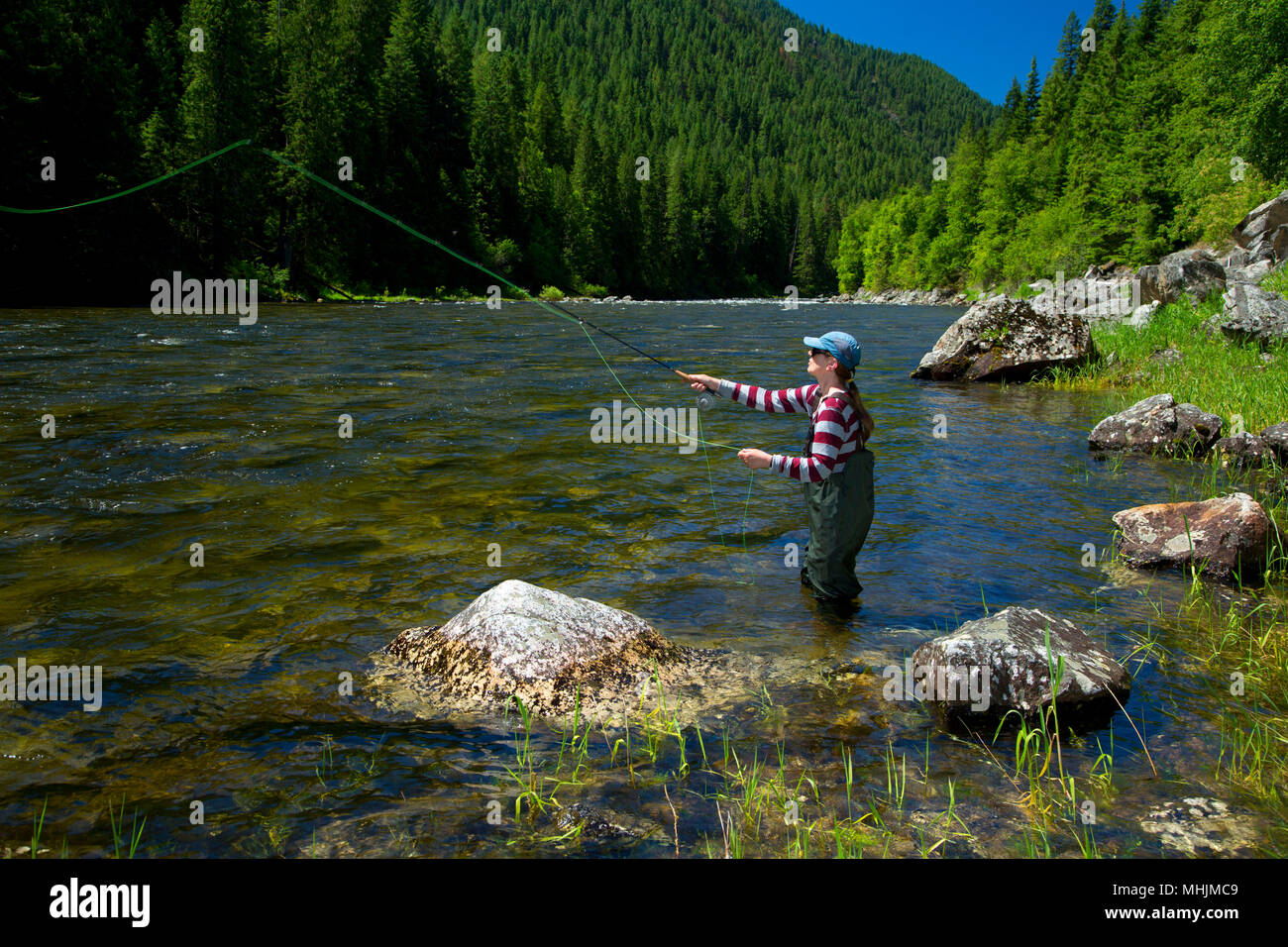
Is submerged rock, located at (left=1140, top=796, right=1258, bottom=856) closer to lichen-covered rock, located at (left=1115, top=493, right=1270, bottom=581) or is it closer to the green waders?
the green waders

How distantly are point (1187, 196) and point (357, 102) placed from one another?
5492 cm

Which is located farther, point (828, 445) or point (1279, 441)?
point (1279, 441)

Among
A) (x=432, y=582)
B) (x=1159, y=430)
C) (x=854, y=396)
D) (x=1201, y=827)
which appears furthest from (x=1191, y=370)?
(x=432, y=582)

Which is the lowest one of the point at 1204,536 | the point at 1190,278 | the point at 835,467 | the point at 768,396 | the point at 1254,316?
the point at 1204,536

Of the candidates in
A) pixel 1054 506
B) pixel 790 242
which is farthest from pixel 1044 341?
pixel 790 242

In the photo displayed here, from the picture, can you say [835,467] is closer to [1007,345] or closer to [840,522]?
[840,522]

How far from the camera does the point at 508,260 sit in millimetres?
76625

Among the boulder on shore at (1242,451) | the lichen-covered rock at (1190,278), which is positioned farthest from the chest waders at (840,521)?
the lichen-covered rock at (1190,278)

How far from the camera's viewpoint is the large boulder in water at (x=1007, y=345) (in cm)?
1897

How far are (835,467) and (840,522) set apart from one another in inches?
16.5

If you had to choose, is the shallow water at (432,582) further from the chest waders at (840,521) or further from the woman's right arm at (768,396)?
the woman's right arm at (768,396)

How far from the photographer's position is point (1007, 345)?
19578mm

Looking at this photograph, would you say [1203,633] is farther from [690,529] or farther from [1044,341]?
[1044,341]
